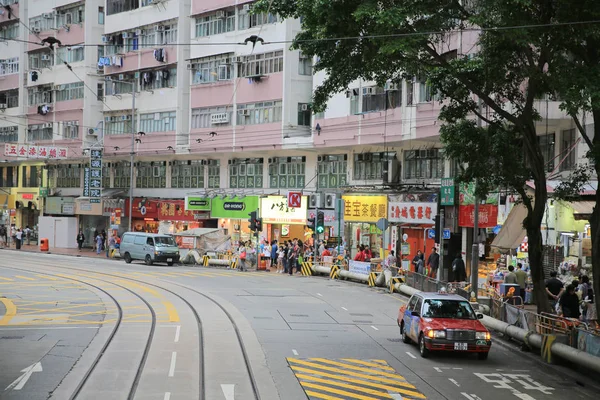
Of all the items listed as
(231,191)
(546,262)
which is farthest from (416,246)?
(231,191)

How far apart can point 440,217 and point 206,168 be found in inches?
1049

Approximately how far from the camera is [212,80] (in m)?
49.6

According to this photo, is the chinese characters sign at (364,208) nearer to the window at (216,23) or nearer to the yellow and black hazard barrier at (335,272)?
the yellow and black hazard barrier at (335,272)

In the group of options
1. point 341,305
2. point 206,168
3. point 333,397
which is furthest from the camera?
point 206,168

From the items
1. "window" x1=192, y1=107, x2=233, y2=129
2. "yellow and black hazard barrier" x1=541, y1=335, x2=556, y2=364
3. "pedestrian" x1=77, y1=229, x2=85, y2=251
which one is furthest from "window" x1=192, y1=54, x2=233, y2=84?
"yellow and black hazard barrier" x1=541, y1=335, x2=556, y2=364

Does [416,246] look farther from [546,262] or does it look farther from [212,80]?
[212,80]

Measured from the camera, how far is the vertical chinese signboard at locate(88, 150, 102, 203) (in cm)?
5472

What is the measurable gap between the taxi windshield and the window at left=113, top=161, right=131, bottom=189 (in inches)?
1673

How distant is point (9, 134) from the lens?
67.8 m

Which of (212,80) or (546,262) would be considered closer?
(546,262)

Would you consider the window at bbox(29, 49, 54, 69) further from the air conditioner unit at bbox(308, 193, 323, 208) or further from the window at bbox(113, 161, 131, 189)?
the air conditioner unit at bbox(308, 193, 323, 208)

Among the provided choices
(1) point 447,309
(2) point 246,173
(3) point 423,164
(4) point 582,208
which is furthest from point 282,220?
(1) point 447,309

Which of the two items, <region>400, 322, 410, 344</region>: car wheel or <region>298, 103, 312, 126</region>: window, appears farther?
<region>298, 103, 312, 126</region>: window

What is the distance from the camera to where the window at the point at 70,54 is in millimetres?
60625
